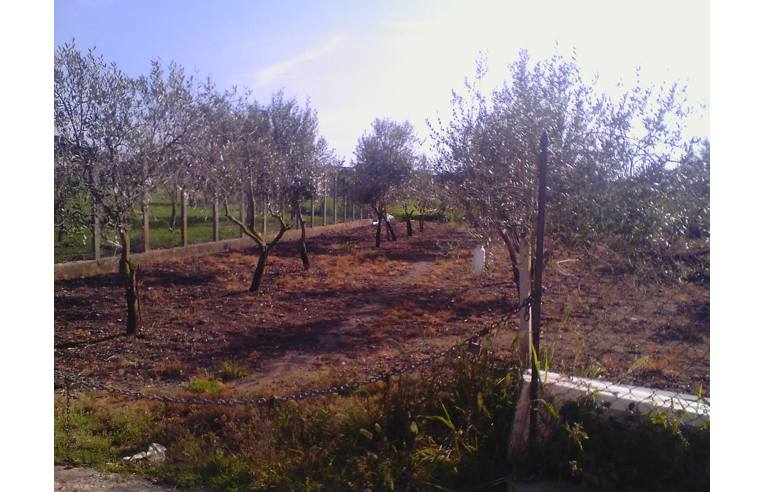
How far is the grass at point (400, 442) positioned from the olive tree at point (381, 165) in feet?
53.8

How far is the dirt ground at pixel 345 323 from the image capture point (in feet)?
21.4

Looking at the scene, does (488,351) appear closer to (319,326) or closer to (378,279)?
(319,326)

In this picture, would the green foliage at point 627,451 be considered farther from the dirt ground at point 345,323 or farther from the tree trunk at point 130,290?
the tree trunk at point 130,290

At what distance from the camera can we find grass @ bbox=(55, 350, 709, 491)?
3594 mm

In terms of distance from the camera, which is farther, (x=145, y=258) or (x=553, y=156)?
(x=145, y=258)

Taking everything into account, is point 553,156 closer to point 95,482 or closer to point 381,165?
point 95,482

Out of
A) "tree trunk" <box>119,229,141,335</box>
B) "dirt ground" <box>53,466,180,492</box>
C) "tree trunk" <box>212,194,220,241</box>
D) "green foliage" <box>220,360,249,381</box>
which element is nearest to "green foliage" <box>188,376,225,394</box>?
"green foliage" <box>220,360,249,381</box>

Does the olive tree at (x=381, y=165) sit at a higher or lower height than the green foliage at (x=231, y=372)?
higher

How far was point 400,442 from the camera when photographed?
424 centimetres

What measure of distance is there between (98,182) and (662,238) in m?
6.10

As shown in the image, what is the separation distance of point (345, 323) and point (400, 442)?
18.5 ft

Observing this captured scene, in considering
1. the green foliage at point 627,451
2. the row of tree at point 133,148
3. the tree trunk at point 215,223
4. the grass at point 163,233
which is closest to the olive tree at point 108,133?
the row of tree at point 133,148

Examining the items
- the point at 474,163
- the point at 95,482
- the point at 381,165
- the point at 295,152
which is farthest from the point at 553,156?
the point at 381,165

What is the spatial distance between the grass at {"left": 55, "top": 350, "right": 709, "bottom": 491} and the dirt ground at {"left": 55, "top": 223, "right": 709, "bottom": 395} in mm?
666
